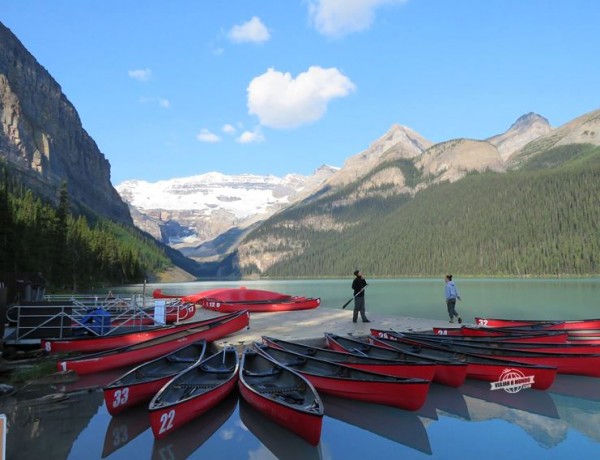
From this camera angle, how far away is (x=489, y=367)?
14422 mm

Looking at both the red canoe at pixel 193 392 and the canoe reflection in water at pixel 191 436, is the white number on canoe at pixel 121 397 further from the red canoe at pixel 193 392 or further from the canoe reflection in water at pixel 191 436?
the canoe reflection in water at pixel 191 436

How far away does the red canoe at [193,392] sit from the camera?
33.6 feet

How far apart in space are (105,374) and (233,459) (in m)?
8.87

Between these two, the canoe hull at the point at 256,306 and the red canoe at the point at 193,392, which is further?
the canoe hull at the point at 256,306

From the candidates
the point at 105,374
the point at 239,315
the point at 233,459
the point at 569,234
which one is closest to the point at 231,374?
Answer: the point at 233,459

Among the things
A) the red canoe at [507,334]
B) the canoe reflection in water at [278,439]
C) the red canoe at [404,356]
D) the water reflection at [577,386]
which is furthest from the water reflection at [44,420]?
the red canoe at [507,334]

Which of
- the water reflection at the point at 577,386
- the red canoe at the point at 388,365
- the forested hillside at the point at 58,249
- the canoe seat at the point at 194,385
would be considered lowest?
the water reflection at the point at 577,386

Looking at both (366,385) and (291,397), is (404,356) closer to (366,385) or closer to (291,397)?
(366,385)

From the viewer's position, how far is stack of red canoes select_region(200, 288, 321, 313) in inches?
1265

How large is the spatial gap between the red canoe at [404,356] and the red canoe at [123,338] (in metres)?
5.16

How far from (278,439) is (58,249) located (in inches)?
3404

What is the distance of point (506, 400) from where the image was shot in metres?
13.7

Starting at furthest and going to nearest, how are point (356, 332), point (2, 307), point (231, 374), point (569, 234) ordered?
point (569, 234), point (356, 332), point (2, 307), point (231, 374)

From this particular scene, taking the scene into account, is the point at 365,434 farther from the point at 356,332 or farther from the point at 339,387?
the point at 356,332
